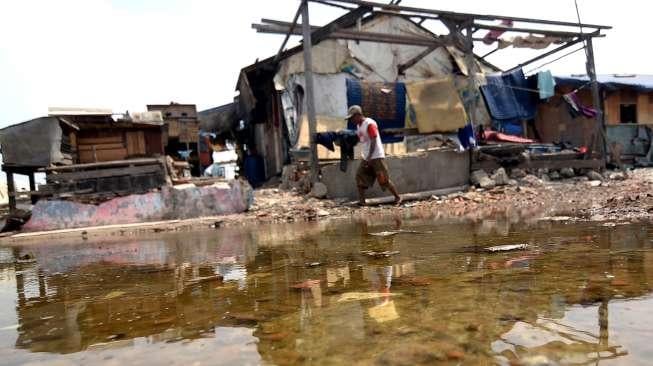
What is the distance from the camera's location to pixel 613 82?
15578 millimetres

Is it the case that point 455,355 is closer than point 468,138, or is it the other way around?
point 455,355

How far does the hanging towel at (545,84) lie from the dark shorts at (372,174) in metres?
8.81

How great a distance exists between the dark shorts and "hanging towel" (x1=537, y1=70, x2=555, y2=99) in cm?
881

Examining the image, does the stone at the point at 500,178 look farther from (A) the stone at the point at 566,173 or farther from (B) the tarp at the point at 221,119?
(B) the tarp at the point at 221,119

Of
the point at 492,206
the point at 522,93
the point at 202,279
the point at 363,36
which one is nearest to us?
the point at 202,279

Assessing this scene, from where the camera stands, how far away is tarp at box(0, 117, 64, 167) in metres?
8.41

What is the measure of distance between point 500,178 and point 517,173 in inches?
41.8

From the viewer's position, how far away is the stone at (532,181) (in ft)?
30.4

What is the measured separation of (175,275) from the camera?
307cm

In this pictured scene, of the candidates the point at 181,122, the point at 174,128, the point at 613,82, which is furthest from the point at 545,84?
the point at 174,128

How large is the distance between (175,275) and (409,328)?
77.2 inches

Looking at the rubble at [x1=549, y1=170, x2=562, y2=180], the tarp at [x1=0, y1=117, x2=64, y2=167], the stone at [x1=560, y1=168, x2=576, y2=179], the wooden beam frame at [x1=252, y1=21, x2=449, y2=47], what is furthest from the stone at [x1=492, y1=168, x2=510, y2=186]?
the tarp at [x1=0, y1=117, x2=64, y2=167]

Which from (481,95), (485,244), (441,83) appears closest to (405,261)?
(485,244)

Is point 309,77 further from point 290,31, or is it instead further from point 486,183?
point 486,183
